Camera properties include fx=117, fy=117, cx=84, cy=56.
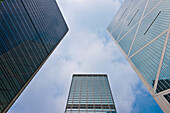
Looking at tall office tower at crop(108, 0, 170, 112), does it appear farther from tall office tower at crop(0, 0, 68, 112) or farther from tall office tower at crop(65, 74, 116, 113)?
tall office tower at crop(0, 0, 68, 112)

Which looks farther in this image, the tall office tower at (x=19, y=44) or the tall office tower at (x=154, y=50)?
the tall office tower at (x=154, y=50)

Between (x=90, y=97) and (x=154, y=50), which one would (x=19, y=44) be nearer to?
(x=90, y=97)

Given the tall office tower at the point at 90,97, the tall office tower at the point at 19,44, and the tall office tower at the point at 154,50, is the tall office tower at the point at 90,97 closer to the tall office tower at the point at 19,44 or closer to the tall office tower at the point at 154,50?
the tall office tower at the point at 154,50

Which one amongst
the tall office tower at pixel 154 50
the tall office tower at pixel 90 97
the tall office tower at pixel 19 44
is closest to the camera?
the tall office tower at pixel 19 44

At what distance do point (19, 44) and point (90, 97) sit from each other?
121 feet

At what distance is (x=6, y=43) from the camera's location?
103 ft

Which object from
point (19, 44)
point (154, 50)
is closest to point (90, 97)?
point (154, 50)

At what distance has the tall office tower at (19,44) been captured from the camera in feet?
99.4

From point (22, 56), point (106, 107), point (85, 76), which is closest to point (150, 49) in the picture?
point (106, 107)

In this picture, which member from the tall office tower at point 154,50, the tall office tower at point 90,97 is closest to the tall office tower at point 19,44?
the tall office tower at point 90,97

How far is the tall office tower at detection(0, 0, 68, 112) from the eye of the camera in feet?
99.4

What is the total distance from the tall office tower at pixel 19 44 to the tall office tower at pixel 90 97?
70.9ft

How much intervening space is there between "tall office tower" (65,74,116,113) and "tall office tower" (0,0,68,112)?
21.6 meters

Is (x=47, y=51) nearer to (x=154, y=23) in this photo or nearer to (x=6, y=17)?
(x=6, y=17)
